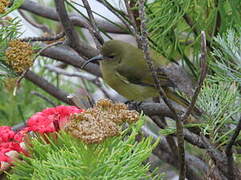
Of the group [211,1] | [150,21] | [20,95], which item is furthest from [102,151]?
[20,95]

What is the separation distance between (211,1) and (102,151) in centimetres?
116

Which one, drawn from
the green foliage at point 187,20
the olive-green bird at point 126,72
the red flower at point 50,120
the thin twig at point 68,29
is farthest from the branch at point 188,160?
the olive-green bird at point 126,72

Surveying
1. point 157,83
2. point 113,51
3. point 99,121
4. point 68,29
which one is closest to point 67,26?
point 68,29

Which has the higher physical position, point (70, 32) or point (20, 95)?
point (70, 32)

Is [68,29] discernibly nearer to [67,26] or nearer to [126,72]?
[67,26]

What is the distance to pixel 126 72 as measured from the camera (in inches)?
143

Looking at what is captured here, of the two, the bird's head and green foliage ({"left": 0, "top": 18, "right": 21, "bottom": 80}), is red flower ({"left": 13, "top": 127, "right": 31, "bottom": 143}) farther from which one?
the bird's head

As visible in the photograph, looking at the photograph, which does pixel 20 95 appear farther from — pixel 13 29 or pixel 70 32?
pixel 13 29

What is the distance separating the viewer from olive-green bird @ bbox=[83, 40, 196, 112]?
338 centimetres

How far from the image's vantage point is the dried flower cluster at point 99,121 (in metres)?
0.98

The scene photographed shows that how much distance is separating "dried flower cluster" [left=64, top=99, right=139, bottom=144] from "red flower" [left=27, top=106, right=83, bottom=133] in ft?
0.41

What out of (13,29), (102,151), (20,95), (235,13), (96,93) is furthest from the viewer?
(96,93)

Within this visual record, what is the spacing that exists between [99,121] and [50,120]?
239 millimetres

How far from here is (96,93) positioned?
335 cm
